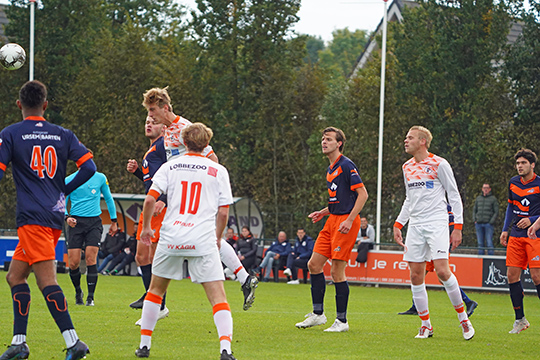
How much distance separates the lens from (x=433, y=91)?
2503 centimetres

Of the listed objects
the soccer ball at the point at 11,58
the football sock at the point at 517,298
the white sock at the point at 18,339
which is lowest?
the football sock at the point at 517,298

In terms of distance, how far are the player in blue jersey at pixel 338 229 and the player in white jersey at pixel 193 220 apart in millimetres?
2859

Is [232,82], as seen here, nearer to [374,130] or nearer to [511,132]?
[374,130]

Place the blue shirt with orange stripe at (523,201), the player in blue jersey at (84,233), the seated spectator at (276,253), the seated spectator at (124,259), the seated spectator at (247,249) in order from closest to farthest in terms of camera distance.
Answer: the blue shirt with orange stripe at (523,201), the player in blue jersey at (84,233), the seated spectator at (247,249), the seated spectator at (276,253), the seated spectator at (124,259)

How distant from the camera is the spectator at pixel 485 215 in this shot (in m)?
21.5

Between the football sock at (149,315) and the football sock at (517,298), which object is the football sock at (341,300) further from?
the football sock at (149,315)

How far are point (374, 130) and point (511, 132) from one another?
5919mm

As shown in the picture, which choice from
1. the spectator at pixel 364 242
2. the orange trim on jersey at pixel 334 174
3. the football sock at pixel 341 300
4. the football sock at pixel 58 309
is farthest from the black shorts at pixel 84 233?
the spectator at pixel 364 242

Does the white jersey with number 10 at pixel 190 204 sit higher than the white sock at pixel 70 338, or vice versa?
the white jersey with number 10 at pixel 190 204

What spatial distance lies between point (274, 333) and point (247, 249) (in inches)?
Result: 543

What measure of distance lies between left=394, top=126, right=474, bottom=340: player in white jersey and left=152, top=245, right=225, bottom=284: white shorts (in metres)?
3.46

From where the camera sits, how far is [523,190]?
10.8 meters

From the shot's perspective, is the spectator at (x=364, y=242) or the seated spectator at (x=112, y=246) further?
the seated spectator at (x=112, y=246)

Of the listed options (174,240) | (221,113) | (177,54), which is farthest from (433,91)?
(174,240)
